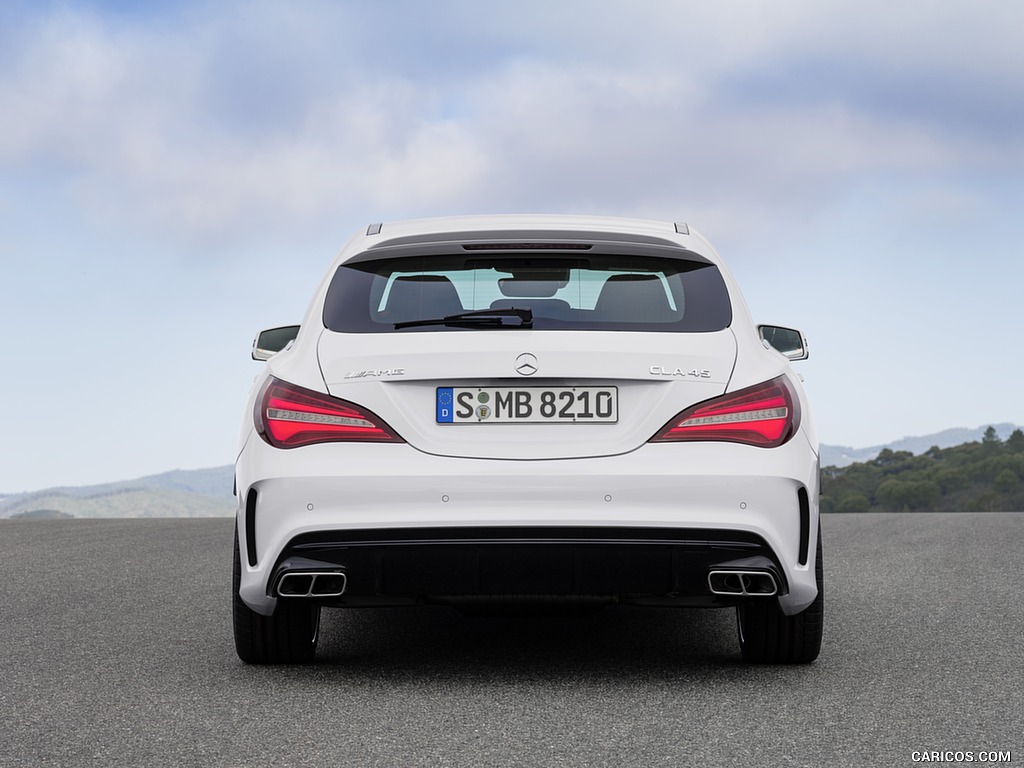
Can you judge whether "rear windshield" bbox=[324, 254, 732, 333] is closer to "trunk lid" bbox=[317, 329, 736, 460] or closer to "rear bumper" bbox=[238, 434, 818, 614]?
"trunk lid" bbox=[317, 329, 736, 460]

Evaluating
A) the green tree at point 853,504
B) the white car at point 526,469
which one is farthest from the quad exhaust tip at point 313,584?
the green tree at point 853,504

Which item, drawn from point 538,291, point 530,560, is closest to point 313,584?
point 530,560

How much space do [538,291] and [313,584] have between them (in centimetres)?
141

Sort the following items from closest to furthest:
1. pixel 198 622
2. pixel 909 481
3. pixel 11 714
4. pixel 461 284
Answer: pixel 11 714, pixel 461 284, pixel 198 622, pixel 909 481

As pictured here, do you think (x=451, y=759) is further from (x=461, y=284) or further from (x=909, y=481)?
(x=909, y=481)

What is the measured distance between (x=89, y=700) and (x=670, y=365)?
7.82 feet

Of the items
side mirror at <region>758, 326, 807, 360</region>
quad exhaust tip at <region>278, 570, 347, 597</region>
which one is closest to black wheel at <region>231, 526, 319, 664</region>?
quad exhaust tip at <region>278, 570, 347, 597</region>

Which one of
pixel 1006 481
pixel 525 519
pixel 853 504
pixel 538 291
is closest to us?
pixel 525 519

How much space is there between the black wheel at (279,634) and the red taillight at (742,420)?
162 cm

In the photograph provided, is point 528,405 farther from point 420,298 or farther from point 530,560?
point 420,298

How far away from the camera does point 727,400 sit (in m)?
4.84

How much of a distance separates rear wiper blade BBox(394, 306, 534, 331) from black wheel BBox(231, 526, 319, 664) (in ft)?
3.90

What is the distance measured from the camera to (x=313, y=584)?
15.9 feet

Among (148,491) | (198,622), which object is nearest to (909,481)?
(198,622)
